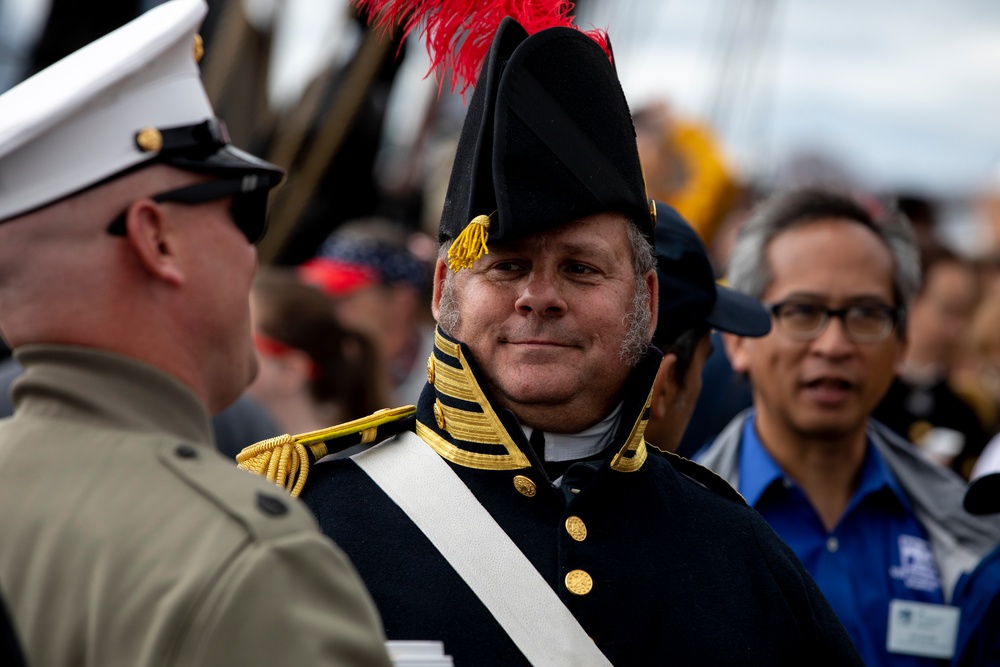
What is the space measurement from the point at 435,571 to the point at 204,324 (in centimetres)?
78

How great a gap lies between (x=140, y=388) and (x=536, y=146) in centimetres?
104

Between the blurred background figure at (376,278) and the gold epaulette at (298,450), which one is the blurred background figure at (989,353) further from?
the gold epaulette at (298,450)

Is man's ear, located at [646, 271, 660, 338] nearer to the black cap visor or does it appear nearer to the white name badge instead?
the black cap visor

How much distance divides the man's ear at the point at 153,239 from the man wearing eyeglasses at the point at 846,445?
7.88ft

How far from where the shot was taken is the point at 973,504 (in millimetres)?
3516

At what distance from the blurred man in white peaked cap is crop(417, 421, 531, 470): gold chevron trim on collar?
669mm

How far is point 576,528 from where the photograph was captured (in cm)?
249

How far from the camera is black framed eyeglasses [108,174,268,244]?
72.6 inches

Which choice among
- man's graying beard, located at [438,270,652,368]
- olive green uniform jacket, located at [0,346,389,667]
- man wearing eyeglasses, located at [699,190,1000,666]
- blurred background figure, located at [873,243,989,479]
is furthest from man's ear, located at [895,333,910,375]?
olive green uniform jacket, located at [0,346,389,667]

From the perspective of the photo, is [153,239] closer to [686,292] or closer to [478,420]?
[478,420]

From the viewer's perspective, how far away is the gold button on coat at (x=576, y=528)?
248 cm

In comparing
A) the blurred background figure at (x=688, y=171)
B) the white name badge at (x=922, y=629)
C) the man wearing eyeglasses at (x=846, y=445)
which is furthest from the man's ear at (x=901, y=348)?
the blurred background figure at (x=688, y=171)

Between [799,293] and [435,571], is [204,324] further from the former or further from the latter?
[799,293]

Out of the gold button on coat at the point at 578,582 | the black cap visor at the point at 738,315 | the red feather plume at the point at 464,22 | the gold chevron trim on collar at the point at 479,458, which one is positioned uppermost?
the red feather plume at the point at 464,22
